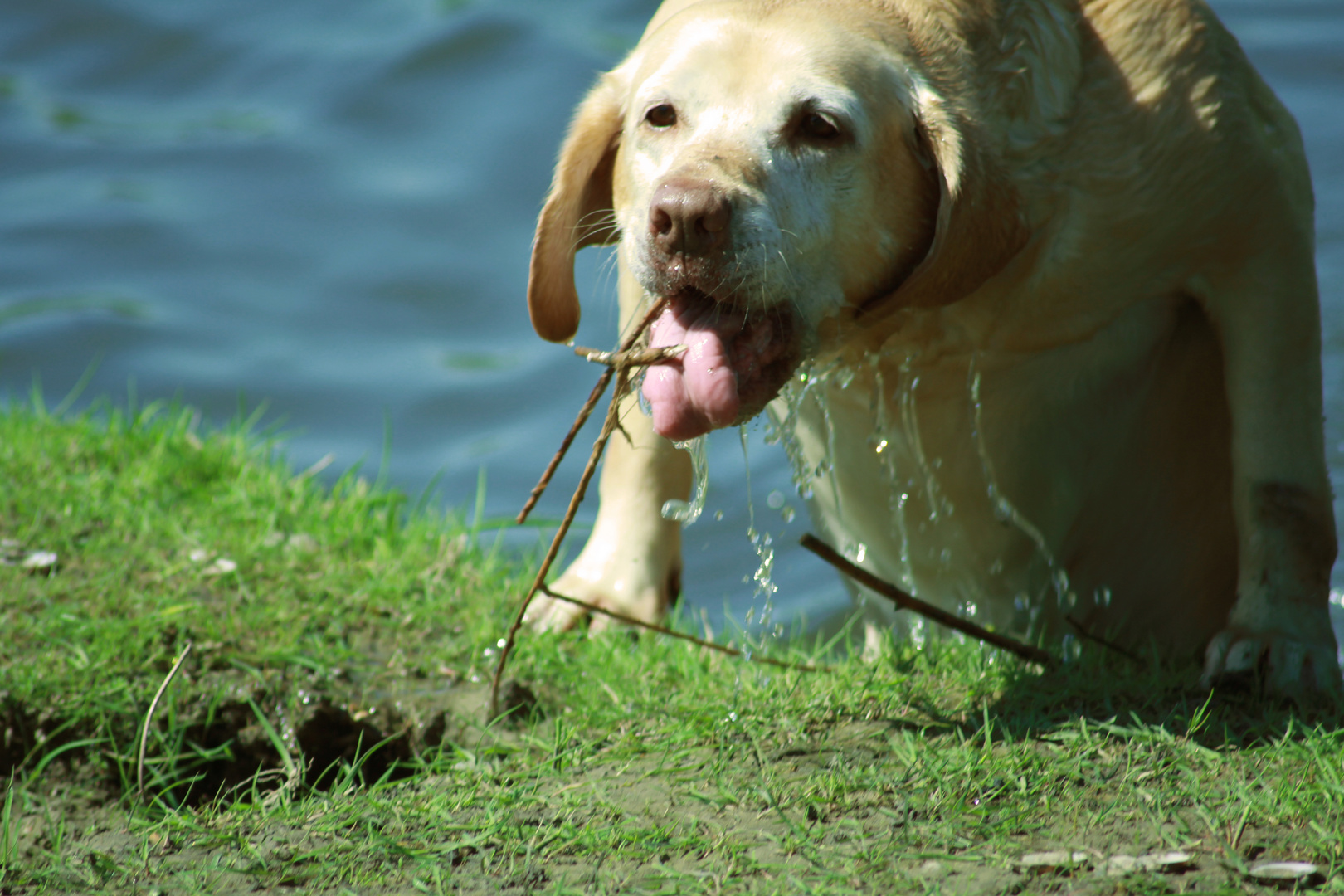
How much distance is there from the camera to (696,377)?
253 centimetres

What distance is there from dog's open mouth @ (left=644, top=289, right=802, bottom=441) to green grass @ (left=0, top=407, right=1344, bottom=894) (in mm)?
580

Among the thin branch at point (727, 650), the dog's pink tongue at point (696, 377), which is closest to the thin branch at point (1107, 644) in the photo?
the thin branch at point (727, 650)

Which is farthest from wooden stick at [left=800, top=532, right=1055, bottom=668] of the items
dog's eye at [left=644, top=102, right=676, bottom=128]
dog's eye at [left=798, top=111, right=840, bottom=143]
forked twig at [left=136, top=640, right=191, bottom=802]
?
forked twig at [left=136, top=640, right=191, bottom=802]

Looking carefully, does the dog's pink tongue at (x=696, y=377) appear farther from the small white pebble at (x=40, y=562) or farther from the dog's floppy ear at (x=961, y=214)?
the small white pebble at (x=40, y=562)

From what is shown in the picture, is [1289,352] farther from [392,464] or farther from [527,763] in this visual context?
[392,464]

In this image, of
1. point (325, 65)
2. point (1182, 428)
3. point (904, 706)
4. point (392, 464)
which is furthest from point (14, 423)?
point (325, 65)

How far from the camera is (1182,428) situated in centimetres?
320

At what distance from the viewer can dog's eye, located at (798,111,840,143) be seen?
8.57 ft

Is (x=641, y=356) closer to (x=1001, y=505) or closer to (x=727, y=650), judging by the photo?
(x=727, y=650)

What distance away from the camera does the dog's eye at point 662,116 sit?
275 centimetres

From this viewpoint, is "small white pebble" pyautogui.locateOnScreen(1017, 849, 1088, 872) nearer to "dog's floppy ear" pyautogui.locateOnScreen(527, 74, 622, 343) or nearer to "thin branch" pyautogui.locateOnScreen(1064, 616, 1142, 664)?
"thin branch" pyautogui.locateOnScreen(1064, 616, 1142, 664)

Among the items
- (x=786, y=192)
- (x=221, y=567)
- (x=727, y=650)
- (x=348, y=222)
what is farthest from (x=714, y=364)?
(x=348, y=222)

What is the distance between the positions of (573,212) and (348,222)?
4993 mm

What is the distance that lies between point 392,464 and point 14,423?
212 cm
